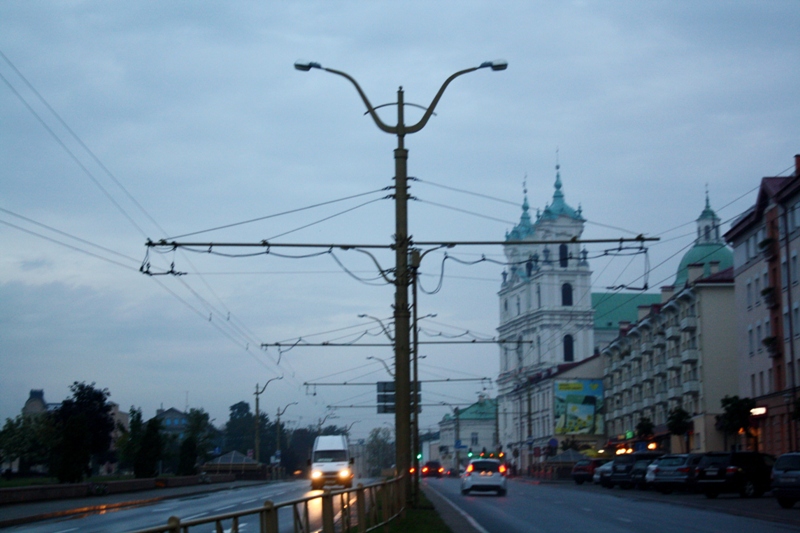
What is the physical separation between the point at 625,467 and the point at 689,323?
2158 cm

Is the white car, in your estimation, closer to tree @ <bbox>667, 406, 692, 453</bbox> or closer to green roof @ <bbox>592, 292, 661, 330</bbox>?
tree @ <bbox>667, 406, 692, 453</bbox>

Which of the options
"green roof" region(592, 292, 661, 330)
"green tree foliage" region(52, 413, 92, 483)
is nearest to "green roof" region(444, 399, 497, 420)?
"green roof" region(592, 292, 661, 330)

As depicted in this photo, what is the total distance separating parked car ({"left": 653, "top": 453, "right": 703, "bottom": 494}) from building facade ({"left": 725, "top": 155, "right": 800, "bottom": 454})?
7587mm

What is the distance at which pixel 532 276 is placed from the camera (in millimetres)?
134875

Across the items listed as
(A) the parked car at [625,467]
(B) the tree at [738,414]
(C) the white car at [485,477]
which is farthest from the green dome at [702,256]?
(C) the white car at [485,477]

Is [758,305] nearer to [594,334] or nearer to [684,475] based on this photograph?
[684,475]

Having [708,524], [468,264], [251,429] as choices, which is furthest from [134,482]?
[251,429]

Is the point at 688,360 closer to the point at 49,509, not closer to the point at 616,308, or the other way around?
the point at 49,509

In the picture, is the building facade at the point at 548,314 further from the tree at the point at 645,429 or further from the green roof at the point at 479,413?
the tree at the point at 645,429

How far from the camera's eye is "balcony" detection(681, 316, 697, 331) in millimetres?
72438

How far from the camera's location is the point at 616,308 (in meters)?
140

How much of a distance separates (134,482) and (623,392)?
59685 millimetres

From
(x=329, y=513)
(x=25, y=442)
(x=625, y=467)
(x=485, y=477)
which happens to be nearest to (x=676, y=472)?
(x=485, y=477)

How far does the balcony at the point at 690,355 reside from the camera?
238ft
